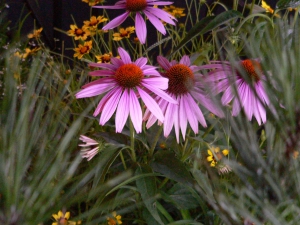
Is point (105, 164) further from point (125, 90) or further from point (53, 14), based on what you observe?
point (53, 14)

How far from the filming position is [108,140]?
1.70 feet

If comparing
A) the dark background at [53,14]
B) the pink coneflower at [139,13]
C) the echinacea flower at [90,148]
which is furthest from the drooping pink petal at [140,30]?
the dark background at [53,14]

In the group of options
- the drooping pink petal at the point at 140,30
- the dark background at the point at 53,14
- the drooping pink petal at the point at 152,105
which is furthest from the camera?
the dark background at the point at 53,14

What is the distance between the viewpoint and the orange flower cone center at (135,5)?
0.56 m

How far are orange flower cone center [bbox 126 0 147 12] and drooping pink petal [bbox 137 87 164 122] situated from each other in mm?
164

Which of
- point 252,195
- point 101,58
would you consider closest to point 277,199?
point 252,195

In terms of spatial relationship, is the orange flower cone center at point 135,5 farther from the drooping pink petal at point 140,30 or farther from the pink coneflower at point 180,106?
the pink coneflower at point 180,106

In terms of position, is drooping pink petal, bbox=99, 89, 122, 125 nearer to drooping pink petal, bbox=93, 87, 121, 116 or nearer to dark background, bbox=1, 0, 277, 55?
drooping pink petal, bbox=93, 87, 121, 116

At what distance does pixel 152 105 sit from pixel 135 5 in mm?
200

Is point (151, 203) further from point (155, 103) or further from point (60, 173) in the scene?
point (60, 173)

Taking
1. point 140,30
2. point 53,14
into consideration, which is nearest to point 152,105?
point 140,30

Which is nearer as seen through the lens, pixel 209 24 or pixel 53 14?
pixel 209 24

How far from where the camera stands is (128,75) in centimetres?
44

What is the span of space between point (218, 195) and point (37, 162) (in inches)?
3.3
